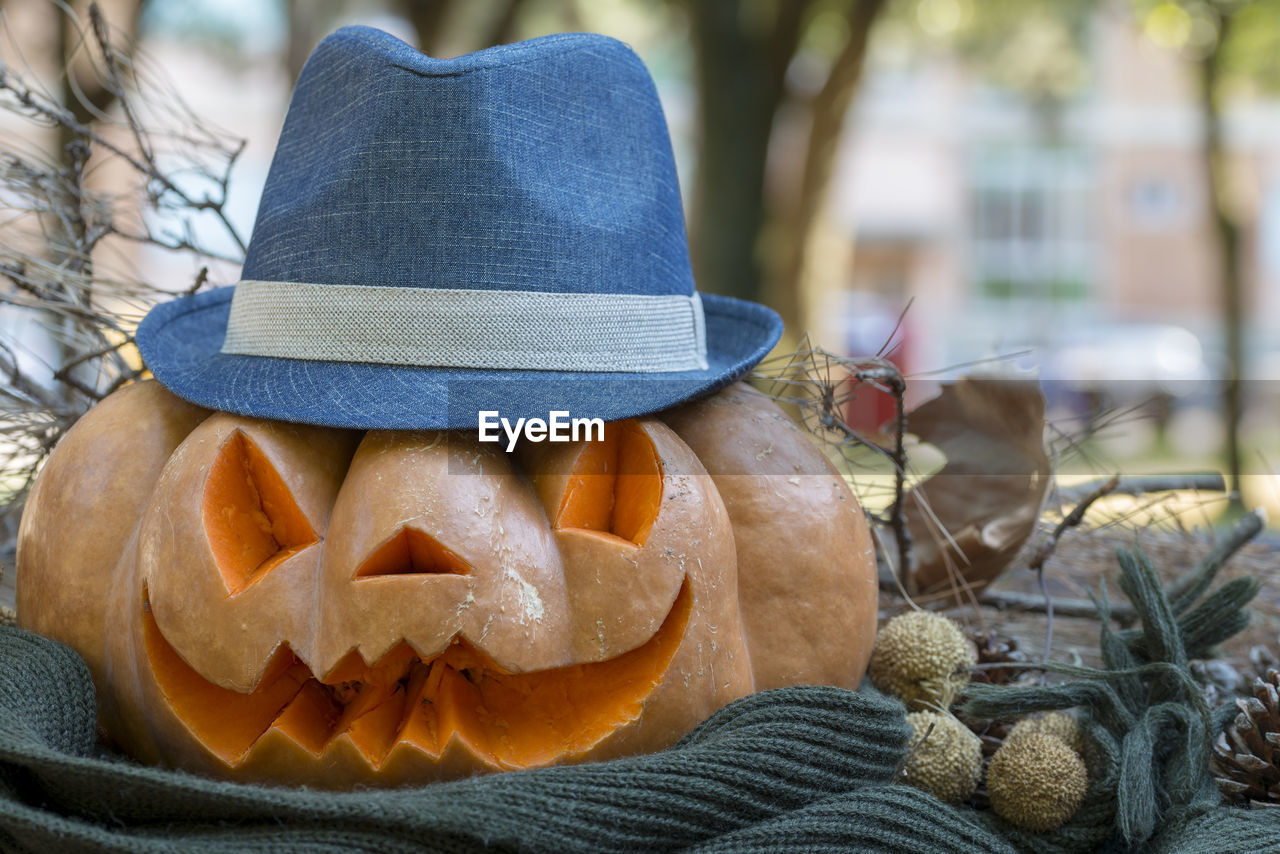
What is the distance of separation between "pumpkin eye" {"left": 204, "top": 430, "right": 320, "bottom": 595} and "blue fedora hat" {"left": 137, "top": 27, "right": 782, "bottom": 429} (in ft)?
0.23

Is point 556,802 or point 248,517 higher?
point 248,517

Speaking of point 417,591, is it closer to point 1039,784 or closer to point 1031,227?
point 1039,784

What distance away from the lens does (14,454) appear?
2043 millimetres

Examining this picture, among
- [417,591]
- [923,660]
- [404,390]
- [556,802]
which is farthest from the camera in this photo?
[923,660]

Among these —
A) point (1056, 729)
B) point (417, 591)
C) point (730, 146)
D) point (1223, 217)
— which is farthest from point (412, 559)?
point (1223, 217)

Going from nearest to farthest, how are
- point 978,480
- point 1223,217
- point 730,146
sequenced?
point 978,480, point 730,146, point 1223,217

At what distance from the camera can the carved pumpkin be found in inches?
46.5

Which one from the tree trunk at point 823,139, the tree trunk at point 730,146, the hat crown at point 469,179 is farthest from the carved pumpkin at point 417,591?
the tree trunk at point 823,139

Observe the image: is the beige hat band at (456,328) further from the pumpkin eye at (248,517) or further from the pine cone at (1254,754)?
the pine cone at (1254,754)

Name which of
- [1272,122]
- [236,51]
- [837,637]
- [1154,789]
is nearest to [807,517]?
[837,637]

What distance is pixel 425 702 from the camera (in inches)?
49.2

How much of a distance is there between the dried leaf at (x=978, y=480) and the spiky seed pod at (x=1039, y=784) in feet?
1.53

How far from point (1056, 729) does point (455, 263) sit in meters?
0.93
